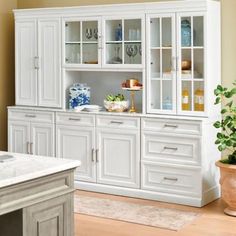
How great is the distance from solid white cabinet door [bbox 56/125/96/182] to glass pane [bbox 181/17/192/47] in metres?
1.39

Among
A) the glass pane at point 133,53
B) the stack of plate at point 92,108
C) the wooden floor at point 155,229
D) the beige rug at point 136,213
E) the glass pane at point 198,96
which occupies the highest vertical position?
the glass pane at point 133,53

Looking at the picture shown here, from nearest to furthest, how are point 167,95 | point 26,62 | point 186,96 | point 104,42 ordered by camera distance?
point 186,96, point 167,95, point 104,42, point 26,62

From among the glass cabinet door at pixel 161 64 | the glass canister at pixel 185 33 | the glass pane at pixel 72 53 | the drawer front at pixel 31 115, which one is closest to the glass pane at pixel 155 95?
the glass cabinet door at pixel 161 64

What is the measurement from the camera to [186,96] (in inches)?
216

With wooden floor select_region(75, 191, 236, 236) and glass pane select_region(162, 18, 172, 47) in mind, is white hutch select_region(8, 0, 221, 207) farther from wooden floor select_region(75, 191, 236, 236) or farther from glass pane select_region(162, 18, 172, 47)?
wooden floor select_region(75, 191, 236, 236)

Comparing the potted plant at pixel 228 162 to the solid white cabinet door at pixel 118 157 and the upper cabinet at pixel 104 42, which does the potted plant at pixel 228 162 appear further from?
the upper cabinet at pixel 104 42

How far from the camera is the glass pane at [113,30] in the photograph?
590cm

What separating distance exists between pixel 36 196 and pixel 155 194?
2.76 meters

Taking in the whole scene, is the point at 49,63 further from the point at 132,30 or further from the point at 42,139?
the point at 132,30

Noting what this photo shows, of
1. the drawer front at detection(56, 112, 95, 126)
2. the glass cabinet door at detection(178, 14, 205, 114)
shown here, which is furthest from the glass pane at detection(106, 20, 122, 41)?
the drawer front at detection(56, 112, 95, 126)

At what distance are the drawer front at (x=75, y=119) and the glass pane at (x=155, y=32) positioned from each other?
3.43 feet

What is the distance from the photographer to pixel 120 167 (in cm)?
582

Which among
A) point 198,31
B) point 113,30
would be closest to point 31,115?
point 113,30

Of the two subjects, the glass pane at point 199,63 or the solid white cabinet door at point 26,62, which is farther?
the solid white cabinet door at point 26,62
